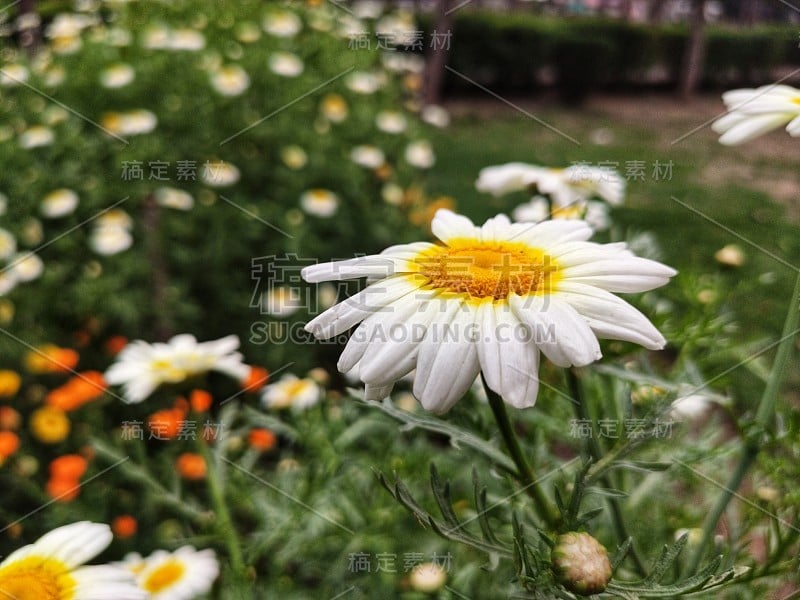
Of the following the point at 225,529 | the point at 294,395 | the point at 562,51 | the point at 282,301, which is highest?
the point at 225,529

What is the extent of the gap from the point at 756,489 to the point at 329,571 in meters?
0.56

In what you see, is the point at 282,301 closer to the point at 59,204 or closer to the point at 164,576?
the point at 59,204

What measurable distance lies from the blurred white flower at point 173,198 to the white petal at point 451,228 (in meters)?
1.31

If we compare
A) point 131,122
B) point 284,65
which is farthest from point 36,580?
point 284,65

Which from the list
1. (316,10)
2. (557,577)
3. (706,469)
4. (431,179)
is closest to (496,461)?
(557,577)

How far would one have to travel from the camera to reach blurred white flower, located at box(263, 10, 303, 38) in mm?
2312

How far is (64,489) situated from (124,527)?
13 cm

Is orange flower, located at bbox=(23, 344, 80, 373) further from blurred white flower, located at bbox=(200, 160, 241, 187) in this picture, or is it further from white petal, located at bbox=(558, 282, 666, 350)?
white petal, located at bbox=(558, 282, 666, 350)

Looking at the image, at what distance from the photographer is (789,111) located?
22.4 inches

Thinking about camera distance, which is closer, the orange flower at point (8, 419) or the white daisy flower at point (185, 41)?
the orange flower at point (8, 419)

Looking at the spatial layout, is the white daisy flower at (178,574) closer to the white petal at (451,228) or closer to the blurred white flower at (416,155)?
the white petal at (451,228)

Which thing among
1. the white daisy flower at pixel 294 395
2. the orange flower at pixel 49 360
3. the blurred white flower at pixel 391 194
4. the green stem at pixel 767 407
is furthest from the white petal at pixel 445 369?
the blurred white flower at pixel 391 194

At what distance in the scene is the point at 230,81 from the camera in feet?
6.66

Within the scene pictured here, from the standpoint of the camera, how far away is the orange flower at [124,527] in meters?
1.31
